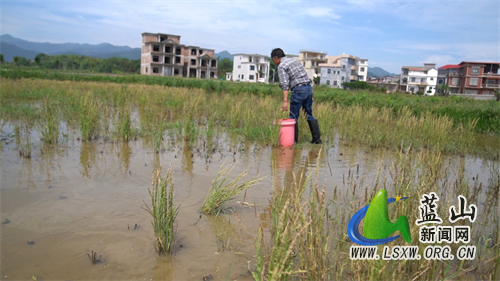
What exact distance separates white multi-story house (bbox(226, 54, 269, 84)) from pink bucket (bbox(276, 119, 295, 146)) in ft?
209

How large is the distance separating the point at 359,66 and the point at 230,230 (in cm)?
8263

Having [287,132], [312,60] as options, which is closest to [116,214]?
[287,132]

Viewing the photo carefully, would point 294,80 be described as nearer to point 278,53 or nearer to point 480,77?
point 278,53

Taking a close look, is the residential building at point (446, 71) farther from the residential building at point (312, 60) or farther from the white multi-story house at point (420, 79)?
the residential building at point (312, 60)

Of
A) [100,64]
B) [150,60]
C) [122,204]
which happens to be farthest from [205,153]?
[100,64]

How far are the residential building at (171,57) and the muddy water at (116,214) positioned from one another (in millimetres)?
55751

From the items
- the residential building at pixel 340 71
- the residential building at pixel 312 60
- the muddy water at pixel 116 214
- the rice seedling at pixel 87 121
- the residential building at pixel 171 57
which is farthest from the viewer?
the residential building at pixel 312 60

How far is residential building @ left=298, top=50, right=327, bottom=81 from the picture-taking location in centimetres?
7969

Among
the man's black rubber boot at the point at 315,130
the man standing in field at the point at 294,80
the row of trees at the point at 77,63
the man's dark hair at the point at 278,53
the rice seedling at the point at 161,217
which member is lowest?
the rice seedling at the point at 161,217

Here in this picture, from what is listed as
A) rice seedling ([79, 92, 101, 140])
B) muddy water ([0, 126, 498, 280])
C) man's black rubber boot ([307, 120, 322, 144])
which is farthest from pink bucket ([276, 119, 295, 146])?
rice seedling ([79, 92, 101, 140])

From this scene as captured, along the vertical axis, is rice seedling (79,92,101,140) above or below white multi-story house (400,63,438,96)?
below

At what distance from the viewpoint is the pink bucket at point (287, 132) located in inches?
240

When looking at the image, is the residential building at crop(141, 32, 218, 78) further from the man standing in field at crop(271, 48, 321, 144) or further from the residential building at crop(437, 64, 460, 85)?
the man standing in field at crop(271, 48, 321, 144)

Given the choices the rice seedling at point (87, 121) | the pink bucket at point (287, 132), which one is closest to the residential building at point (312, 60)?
the pink bucket at point (287, 132)
